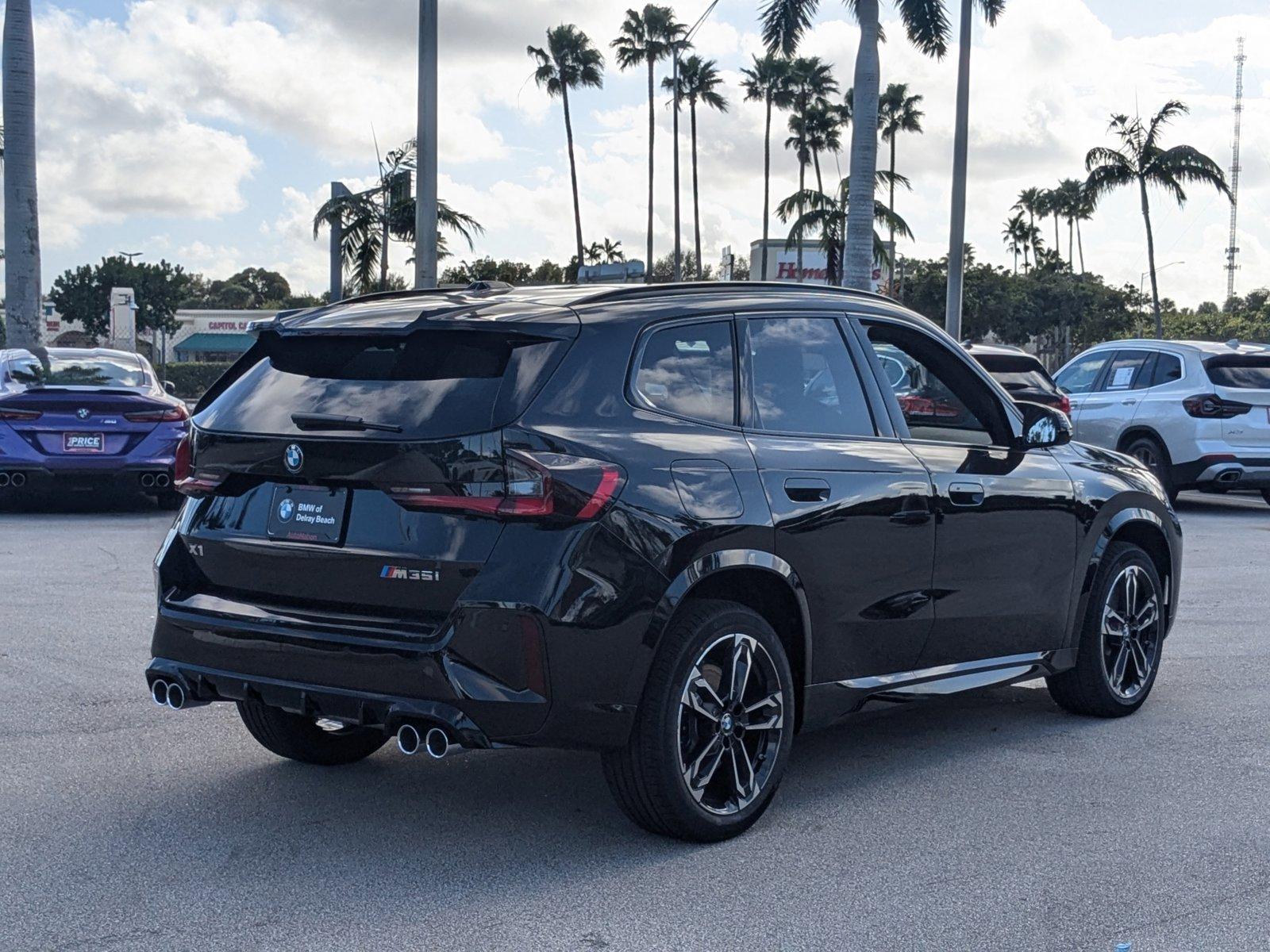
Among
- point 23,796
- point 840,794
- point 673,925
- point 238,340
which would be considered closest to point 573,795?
point 840,794

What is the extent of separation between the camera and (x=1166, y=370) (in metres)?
16.4

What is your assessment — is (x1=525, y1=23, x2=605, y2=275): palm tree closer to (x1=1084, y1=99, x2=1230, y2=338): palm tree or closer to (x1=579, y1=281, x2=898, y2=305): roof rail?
(x1=1084, y1=99, x2=1230, y2=338): palm tree

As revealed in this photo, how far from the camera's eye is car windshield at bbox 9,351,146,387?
13523 millimetres

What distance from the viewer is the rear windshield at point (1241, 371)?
15781mm

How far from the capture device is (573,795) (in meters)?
5.30

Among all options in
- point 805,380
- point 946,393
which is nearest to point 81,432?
point 946,393

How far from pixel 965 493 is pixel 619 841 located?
→ 1880 mm

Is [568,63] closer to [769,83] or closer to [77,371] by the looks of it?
[769,83]

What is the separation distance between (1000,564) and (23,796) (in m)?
3.57

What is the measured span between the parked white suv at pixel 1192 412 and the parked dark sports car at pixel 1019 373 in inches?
47.1

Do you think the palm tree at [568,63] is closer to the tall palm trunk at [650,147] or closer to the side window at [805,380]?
the tall palm trunk at [650,147]

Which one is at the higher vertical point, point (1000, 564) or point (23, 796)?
point (1000, 564)

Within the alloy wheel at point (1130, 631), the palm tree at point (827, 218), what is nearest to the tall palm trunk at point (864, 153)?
the palm tree at point (827, 218)

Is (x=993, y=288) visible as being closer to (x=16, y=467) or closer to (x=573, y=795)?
(x=16, y=467)
